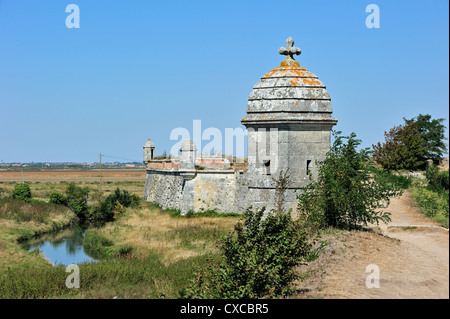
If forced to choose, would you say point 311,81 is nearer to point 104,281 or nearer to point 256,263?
point 256,263

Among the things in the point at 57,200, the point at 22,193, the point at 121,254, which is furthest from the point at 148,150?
the point at 121,254

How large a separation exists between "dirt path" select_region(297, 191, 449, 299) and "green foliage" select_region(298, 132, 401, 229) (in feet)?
1.43

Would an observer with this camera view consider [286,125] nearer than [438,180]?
Yes

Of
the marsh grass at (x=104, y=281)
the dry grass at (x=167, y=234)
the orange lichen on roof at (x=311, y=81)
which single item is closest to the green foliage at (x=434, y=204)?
the orange lichen on roof at (x=311, y=81)

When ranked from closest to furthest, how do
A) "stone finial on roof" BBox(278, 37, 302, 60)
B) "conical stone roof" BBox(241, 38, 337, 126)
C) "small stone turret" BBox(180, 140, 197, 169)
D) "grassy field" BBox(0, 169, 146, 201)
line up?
"conical stone roof" BBox(241, 38, 337, 126) < "stone finial on roof" BBox(278, 37, 302, 60) < "small stone turret" BBox(180, 140, 197, 169) < "grassy field" BBox(0, 169, 146, 201)

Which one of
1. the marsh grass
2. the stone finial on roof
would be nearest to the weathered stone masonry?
the stone finial on roof

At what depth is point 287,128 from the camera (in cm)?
1008

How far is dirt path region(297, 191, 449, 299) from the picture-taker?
696 centimetres

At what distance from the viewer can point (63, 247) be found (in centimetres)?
2209

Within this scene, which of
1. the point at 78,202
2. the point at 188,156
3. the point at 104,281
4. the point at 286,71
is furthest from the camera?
the point at 78,202

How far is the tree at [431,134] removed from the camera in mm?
27281

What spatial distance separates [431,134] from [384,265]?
2112cm

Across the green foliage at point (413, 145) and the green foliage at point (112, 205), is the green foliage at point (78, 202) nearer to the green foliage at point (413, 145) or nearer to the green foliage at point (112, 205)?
the green foliage at point (112, 205)

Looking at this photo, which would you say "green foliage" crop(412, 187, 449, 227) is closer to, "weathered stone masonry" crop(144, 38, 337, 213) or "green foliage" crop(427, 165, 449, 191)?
"green foliage" crop(427, 165, 449, 191)
